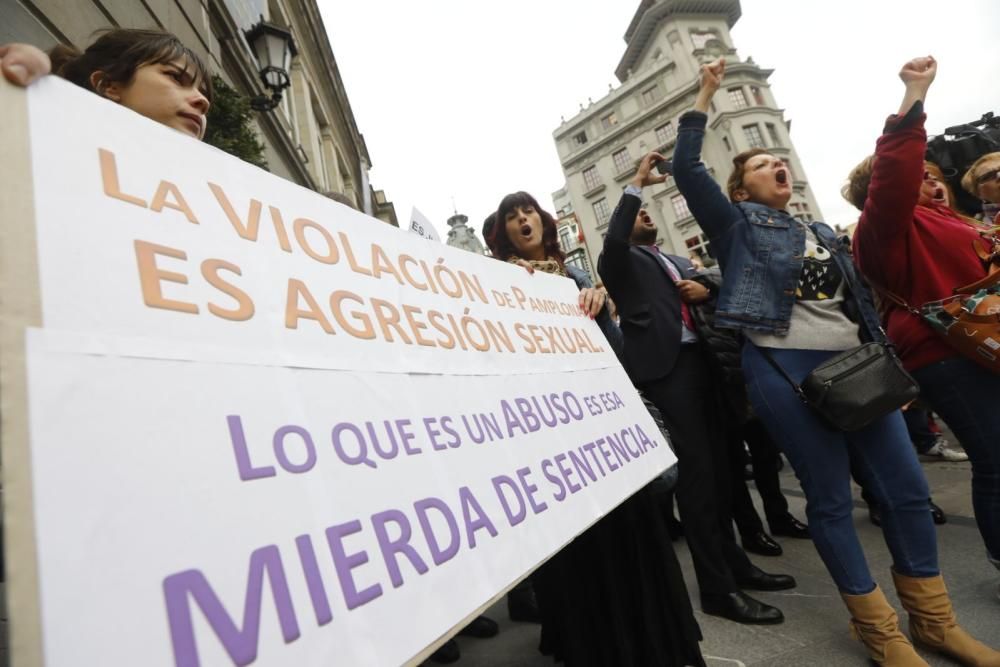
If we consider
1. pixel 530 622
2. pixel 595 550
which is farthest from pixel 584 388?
pixel 530 622

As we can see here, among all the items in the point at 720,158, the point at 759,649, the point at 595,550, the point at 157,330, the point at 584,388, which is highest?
the point at 720,158

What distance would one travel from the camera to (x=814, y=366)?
1.70 meters

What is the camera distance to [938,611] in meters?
1.51

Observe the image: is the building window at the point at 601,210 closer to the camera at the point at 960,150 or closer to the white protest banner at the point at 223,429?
the camera at the point at 960,150

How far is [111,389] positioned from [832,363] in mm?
1777

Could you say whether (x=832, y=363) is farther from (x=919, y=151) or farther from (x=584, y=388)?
(x=584, y=388)

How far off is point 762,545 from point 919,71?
2.15 metres

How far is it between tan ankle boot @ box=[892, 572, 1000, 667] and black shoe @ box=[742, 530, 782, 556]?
961 mm

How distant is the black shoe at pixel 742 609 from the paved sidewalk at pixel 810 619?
0.03m

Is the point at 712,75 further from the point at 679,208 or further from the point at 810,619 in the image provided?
the point at 679,208

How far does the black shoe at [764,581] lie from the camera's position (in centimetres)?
211

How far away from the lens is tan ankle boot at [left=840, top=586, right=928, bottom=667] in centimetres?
142

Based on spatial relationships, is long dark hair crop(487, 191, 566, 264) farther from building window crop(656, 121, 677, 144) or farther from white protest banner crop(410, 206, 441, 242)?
building window crop(656, 121, 677, 144)

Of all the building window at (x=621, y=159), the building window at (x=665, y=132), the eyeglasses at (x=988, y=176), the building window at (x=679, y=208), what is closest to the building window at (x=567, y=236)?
the building window at (x=621, y=159)
